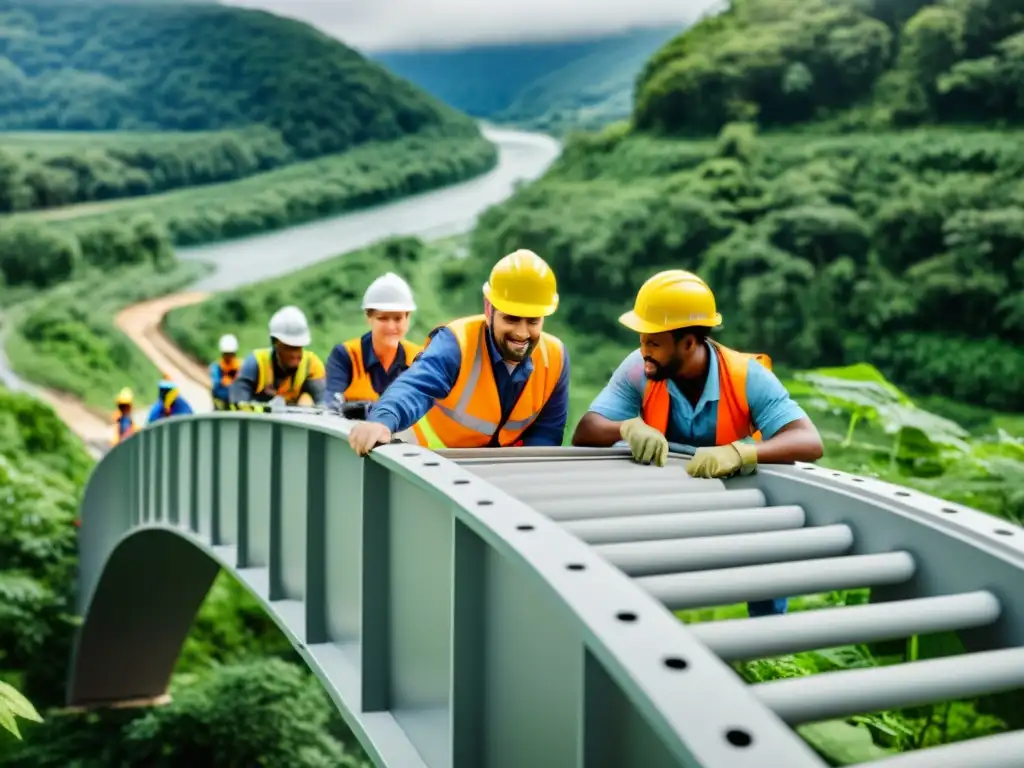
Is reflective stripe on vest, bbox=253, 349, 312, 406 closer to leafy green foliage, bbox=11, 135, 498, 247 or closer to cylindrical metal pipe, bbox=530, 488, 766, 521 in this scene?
cylindrical metal pipe, bbox=530, 488, 766, 521

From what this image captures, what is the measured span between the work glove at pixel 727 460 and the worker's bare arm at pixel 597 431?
0.52 m

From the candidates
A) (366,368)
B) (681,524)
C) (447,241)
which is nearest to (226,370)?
(366,368)

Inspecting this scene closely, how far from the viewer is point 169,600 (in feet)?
53.1

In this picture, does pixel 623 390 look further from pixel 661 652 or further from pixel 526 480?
pixel 661 652

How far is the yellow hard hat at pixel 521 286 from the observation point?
4.40 metres

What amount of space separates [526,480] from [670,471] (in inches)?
22.6

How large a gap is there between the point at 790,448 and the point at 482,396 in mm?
1453

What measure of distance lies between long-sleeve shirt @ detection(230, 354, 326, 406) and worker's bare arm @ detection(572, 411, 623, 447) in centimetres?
428

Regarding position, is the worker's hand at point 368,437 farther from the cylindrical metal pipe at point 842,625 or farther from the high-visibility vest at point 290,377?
the high-visibility vest at point 290,377

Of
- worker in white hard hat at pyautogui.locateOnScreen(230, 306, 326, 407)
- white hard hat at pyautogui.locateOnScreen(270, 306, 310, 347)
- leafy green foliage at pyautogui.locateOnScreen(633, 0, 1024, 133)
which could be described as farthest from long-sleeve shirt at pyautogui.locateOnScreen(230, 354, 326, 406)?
leafy green foliage at pyautogui.locateOnScreen(633, 0, 1024, 133)

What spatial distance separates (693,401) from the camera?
13.7ft

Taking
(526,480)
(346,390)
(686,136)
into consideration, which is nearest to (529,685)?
(526,480)

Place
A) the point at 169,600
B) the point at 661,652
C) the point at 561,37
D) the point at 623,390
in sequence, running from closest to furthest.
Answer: the point at 661,652, the point at 623,390, the point at 169,600, the point at 561,37

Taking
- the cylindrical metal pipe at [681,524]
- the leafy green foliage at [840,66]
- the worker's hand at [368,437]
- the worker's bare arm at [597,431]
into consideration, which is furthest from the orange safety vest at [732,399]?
the leafy green foliage at [840,66]
